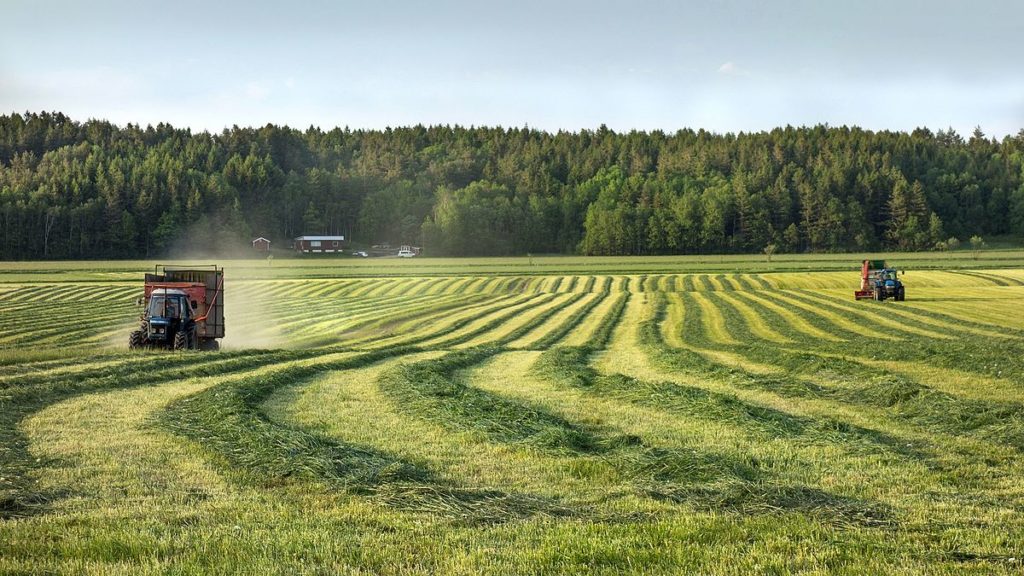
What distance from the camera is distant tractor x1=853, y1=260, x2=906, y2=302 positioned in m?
50.4

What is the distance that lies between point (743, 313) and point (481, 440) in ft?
110

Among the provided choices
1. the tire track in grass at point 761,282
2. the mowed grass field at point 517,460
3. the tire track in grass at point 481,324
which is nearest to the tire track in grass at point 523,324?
the tire track in grass at point 481,324

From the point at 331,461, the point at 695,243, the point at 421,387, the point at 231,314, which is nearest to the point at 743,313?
the point at 231,314

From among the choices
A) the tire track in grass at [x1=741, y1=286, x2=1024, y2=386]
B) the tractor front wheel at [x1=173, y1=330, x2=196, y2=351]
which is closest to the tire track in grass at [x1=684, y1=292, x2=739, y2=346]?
the tire track in grass at [x1=741, y1=286, x2=1024, y2=386]

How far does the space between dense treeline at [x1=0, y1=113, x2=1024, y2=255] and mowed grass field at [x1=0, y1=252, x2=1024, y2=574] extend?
115693 millimetres

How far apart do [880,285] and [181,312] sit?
38.9 metres

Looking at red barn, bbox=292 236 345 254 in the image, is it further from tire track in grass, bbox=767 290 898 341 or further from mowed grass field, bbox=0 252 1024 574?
mowed grass field, bbox=0 252 1024 574

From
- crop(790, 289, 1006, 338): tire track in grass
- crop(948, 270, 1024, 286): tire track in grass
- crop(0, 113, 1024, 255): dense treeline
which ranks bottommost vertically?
crop(790, 289, 1006, 338): tire track in grass

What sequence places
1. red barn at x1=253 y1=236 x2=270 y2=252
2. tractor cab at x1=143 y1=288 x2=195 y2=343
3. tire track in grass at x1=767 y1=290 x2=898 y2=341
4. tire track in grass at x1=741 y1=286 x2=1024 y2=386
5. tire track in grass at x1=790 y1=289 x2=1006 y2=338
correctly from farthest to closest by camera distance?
red barn at x1=253 y1=236 x2=270 y2=252 → tire track in grass at x1=767 y1=290 x2=898 y2=341 → tire track in grass at x1=790 y1=289 x2=1006 y2=338 → tractor cab at x1=143 y1=288 x2=195 y2=343 → tire track in grass at x1=741 y1=286 x2=1024 y2=386

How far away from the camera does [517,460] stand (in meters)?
11.5

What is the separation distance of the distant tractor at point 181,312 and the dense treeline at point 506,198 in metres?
107

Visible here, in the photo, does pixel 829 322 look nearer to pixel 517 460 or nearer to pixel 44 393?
pixel 517 460

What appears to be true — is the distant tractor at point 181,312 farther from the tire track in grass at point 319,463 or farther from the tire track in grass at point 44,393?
the tire track in grass at point 319,463

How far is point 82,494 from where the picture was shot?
31.5 feet
